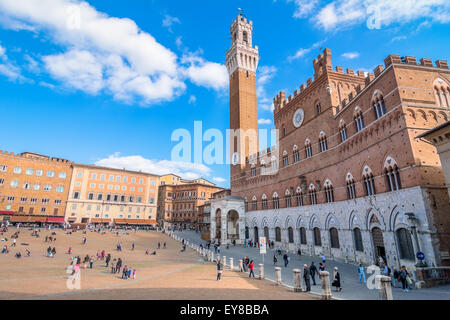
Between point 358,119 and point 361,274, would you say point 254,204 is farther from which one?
point 361,274

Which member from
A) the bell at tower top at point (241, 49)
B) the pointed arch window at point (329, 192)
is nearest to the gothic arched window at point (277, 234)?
the pointed arch window at point (329, 192)

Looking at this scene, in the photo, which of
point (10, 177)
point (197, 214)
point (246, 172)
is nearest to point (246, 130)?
point (246, 172)

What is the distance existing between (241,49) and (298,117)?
1191 inches

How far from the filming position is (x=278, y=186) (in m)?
A: 34.8

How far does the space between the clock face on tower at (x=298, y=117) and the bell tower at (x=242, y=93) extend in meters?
15.7

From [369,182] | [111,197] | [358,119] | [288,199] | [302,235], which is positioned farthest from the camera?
[111,197]

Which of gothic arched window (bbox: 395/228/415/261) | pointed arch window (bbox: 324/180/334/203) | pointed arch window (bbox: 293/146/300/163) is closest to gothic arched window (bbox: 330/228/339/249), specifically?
pointed arch window (bbox: 324/180/334/203)

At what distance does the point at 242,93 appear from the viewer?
5141 centimetres

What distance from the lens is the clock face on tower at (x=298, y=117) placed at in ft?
102

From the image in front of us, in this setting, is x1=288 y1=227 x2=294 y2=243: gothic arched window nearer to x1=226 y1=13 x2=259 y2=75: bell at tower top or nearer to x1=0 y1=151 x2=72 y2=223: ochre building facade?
x1=226 y1=13 x2=259 y2=75: bell at tower top

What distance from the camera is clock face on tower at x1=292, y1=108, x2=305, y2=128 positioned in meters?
31.2

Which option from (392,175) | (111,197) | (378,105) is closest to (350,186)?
(392,175)

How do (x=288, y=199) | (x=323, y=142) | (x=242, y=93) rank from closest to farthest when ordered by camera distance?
(x=323, y=142)
(x=288, y=199)
(x=242, y=93)

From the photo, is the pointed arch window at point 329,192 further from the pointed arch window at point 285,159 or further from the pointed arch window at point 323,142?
the pointed arch window at point 285,159
